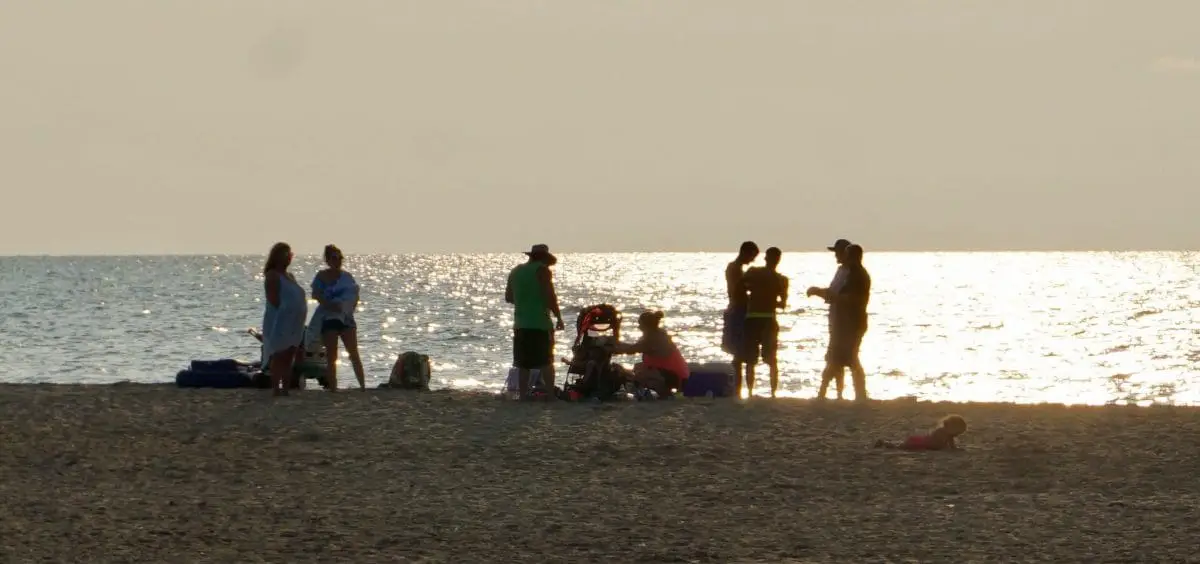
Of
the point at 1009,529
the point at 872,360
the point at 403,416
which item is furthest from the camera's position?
the point at 872,360

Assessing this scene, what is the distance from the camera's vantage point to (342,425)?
13.6 metres

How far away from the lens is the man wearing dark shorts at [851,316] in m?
16.4

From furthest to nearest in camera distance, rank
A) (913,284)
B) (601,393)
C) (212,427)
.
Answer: (913,284)
(601,393)
(212,427)

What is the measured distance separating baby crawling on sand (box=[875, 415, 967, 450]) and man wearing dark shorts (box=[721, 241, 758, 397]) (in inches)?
179

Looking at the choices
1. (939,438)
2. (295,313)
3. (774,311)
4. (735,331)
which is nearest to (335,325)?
(295,313)

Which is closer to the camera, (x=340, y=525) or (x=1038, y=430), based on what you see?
(x=340, y=525)

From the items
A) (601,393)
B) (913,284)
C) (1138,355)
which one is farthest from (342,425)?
(913,284)

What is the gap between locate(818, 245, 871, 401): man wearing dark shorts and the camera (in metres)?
16.4

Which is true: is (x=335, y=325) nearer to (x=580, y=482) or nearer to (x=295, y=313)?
(x=295, y=313)

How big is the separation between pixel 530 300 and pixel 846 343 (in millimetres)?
3053

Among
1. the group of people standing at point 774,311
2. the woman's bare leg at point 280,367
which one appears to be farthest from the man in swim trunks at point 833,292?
the woman's bare leg at point 280,367

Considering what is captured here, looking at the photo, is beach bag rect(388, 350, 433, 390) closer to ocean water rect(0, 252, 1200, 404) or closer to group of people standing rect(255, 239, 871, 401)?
group of people standing rect(255, 239, 871, 401)

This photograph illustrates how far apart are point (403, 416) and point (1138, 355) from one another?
156ft

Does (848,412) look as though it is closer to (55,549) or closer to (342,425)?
(342,425)
